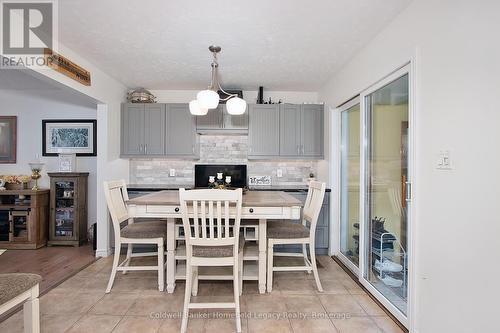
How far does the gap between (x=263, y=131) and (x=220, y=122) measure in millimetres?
657

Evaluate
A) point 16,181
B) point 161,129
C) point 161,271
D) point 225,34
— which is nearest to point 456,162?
point 225,34

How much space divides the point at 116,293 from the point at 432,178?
2854 mm

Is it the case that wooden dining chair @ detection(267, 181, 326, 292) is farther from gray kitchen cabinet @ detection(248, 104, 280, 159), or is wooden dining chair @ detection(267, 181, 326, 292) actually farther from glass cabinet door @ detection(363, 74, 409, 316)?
gray kitchen cabinet @ detection(248, 104, 280, 159)

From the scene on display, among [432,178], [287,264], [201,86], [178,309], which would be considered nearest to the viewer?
[432,178]

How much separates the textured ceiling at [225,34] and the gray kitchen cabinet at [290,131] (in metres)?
0.56

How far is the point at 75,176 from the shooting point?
162 inches

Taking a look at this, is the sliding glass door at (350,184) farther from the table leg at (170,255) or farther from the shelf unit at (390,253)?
the table leg at (170,255)

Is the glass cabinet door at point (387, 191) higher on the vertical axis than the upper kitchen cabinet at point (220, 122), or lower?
lower

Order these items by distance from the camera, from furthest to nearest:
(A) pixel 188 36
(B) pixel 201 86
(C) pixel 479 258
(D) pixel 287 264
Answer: (B) pixel 201 86 < (D) pixel 287 264 < (A) pixel 188 36 < (C) pixel 479 258

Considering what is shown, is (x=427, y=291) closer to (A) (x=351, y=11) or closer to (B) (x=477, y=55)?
(B) (x=477, y=55)

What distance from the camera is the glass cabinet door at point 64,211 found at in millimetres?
4168

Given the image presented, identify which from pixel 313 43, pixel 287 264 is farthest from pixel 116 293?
pixel 313 43

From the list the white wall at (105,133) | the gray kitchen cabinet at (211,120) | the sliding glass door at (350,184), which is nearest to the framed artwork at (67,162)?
the white wall at (105,133)

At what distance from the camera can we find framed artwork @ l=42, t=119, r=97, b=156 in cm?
443
